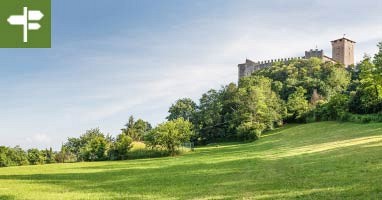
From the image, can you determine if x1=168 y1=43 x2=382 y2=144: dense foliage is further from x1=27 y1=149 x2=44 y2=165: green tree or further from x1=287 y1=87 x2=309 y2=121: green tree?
x1=27 y1=149 x2=44 y2=165: green tree

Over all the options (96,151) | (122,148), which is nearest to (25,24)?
(122,148)

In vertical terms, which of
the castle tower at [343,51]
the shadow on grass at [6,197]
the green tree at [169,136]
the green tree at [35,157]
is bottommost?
the green tree at [35,157]

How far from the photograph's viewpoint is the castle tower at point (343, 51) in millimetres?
135000

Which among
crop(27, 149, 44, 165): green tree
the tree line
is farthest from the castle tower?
crop(27, 149, 44, 165): green tree

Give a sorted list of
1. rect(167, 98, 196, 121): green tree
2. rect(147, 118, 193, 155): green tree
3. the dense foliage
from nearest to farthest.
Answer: rect(147, 118, 193, 155): green tree → the dense foliage → rect(167, 98, 196, 121): green tree

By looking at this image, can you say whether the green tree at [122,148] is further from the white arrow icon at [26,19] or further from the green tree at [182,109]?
the white arrow icon at [26,19]

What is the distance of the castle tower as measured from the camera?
13500cm

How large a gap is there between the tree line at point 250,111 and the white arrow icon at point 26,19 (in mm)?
34941

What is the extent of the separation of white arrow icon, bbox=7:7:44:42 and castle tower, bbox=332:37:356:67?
131 m

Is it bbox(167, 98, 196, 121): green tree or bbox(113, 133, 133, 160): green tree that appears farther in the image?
bbox(167, 98, 196, 121): green tree

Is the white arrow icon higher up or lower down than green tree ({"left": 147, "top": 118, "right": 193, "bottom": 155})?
higher up

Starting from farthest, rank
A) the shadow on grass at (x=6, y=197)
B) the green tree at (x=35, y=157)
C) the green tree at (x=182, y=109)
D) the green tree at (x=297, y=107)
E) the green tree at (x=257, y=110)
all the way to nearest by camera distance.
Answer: the green tree at (x=182, y=109), the green tree at (x=297, y=107), the green tree at (x=257, y=110), the green tree at (x=35, y=157), the shadow on grass at (x=6, y=197)

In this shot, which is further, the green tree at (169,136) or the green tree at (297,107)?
the green tree at (297,107)

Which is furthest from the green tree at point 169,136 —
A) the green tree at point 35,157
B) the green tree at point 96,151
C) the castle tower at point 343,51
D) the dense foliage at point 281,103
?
the castle tower at point 343,51
